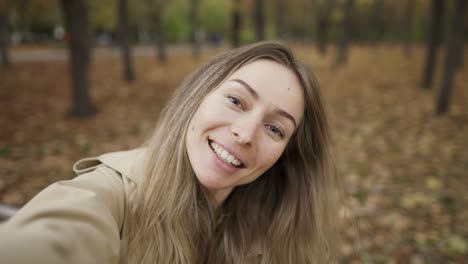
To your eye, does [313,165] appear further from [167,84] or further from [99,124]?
[167,84]

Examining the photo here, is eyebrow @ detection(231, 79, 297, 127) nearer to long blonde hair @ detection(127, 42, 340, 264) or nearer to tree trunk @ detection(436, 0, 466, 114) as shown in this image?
long blonde hair @ detection(127, 42, 340, 264)

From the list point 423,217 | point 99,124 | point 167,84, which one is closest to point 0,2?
point 167,84

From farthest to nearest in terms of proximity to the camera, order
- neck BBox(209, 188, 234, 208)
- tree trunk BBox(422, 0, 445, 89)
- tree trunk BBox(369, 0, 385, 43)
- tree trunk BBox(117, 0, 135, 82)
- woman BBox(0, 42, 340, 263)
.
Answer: tree trunk BBox(369, 0, 385, 43) → tree trunk BBox(117, 0, 135, 82) → tree trunk BBox(422, 0, 445, 89) → neck BBox(209, 188, 234, 208) → woman BBox(0, 42, 340, 263)

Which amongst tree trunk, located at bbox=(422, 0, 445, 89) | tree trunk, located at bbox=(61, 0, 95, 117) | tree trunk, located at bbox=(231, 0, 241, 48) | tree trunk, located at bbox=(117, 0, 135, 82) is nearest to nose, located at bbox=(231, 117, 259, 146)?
tree trunk, located at bbox=(61, 0, 95, 117)

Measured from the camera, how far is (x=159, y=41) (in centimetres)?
1644

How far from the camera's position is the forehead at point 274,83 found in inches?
54.9

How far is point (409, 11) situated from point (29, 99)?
2507 cm

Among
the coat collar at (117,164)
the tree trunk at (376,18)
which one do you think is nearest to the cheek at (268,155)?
the coat collar at (117,164)

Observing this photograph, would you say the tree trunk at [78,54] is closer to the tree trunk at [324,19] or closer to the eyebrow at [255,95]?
the eyebrow at [255,95]

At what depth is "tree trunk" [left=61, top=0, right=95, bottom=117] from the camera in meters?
7.08

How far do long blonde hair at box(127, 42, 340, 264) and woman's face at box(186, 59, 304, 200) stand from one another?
96 millimetres

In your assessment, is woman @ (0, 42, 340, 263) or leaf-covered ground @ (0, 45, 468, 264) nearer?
woman @ (0, 42, 340, 263)

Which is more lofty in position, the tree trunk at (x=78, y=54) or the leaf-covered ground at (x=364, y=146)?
the tree trunk at (x=78, y=54)

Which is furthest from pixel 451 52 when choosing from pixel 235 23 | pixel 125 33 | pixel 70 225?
pixel 125 33
